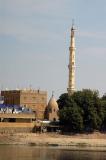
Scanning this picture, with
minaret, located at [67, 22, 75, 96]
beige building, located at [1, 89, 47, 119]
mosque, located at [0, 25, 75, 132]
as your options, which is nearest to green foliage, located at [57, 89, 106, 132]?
mosque, located at [0, 25, 75, 132]

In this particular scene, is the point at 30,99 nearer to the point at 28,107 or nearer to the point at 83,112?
the point at 28,107

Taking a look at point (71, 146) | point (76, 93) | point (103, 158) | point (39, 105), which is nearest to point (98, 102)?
point (76, 93)

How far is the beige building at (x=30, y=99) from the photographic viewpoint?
82750 millimetres

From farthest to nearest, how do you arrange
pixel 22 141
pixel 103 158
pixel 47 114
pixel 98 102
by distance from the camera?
pixel 47 114 < pixel 98 102 < pixel 22 141 < pixel 103 158

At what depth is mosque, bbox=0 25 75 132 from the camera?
71.5m

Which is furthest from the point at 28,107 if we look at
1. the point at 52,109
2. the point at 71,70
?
the point at 71,70

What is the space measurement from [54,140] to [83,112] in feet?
18.2

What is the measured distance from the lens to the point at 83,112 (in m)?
71.3

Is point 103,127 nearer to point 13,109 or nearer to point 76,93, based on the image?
point 76,93

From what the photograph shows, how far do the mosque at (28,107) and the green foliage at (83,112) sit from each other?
12.5 ft

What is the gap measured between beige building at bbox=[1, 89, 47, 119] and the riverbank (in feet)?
42.3

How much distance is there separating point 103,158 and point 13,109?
24249mm

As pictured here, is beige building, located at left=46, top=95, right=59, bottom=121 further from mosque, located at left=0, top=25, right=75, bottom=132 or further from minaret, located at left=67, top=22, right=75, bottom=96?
minaret, located at left=67, top=22, right=75, bottom=96

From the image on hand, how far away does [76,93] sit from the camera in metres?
73.8
